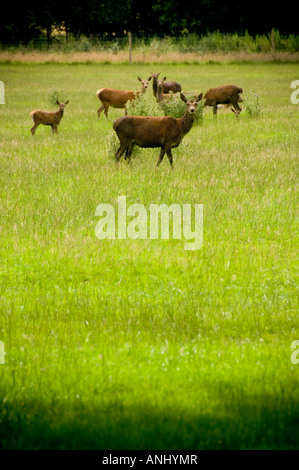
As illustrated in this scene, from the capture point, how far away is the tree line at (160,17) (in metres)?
58.6

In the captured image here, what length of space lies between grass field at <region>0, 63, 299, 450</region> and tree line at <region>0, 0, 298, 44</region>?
4723 cm

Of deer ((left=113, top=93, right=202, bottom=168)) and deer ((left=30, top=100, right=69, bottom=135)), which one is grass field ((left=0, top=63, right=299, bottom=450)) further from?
deer ((left=30, top=100, right=69, bottom=135))

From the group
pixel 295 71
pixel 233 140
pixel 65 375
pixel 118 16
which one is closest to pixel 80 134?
pixel 233 140

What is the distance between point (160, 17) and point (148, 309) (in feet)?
203

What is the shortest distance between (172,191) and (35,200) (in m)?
1.92

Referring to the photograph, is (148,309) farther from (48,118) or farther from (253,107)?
(253,107)

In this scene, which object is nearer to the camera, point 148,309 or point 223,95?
point 148,309

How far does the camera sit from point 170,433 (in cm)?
394

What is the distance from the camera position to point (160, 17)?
64.4 metres

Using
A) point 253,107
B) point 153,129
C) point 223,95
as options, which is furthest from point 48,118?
point 253,107

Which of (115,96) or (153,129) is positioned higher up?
(115,96)

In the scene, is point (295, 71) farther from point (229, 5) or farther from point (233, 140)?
point (229, 5)

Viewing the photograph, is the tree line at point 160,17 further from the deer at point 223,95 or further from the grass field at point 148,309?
the grass field at point 148,309

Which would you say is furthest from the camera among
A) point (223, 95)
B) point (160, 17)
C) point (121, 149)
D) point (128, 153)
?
point (160, 17)
